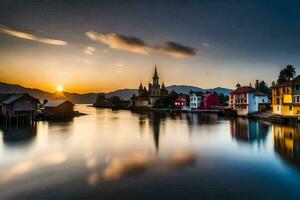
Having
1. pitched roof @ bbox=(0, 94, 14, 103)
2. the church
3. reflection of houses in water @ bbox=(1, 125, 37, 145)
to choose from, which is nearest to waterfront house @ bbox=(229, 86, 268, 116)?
reflection of houses in water @ bbox=(1, 125, 37, 145)

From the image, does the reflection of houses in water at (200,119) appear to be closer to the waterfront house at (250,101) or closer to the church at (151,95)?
the waterfront house at (250,101)

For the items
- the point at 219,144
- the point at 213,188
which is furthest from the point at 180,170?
the point at 219,144

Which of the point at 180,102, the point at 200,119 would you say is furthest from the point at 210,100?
the point at 200,119

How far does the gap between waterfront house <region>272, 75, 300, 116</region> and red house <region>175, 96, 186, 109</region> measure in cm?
5648

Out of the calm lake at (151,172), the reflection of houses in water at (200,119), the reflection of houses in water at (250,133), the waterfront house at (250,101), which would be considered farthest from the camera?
the waterfront house at (250,101)

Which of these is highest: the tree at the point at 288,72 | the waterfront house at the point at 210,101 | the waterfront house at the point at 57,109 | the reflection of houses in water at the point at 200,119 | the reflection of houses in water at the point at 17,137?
the tree at the point at 288,72

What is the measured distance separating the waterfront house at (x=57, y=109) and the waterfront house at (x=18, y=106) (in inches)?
316

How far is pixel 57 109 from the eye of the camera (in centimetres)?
6525

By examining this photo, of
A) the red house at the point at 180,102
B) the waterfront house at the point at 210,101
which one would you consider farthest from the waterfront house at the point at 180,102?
the waterfront house at the point at 210,101

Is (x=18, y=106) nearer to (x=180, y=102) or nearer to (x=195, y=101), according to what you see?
(x=195, y=101)

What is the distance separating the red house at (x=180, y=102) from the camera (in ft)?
344

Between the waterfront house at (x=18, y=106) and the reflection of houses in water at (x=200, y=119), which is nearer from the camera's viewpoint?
the waterfront house at (x=18, y=106)

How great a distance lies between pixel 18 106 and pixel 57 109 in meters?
16.5

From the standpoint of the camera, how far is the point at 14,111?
48156mm
